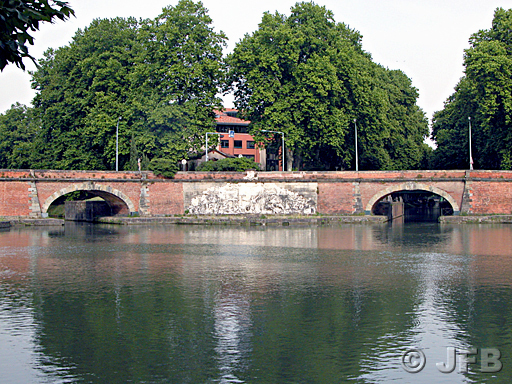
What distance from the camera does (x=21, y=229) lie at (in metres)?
51.0

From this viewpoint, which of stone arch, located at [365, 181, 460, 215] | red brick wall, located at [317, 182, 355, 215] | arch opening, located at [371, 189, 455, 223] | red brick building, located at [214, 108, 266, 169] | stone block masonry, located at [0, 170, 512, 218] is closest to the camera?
stone block masonry, located at [0, 170, 512, 218]

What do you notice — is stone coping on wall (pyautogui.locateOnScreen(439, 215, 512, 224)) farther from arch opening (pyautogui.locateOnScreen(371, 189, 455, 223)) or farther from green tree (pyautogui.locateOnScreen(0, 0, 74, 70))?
green tree (pyautogui.locateOnScreen(0, 0, 74, 70))

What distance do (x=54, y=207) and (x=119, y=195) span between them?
57.8 ft

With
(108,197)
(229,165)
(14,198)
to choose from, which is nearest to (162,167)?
(108,197)

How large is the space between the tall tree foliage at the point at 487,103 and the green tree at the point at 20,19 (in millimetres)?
51646

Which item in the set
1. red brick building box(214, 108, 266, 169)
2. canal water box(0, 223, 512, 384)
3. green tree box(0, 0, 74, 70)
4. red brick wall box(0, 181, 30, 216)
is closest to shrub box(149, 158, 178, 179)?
red brick wall box(0, 181, 30, 216)

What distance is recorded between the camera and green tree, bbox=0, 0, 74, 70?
34.4 feet

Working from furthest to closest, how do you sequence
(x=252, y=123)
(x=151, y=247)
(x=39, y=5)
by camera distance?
(x=252, y=123) < (x=151, y=247) < (x=39, y=5)

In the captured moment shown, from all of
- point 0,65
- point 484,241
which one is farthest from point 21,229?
point 0,65

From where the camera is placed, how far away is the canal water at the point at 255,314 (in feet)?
49.1

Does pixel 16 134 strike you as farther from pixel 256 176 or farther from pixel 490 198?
pixel 490 198

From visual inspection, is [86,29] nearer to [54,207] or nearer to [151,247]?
[54,207]
